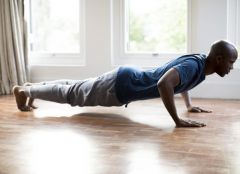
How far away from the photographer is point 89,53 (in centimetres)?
404

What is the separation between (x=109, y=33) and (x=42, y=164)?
8.50ft

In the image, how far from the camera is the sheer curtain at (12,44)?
13.2ft

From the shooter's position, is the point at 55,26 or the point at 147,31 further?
the point at 55,26

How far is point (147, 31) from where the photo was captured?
4051mm

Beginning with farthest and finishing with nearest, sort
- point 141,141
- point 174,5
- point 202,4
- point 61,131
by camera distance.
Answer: point 174,5 → point 202,4 → point 61,131 → point 141,141

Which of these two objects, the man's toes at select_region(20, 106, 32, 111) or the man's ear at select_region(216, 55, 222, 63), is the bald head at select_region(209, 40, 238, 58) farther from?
the man's toes at select_region(20, 106, 32, 111)

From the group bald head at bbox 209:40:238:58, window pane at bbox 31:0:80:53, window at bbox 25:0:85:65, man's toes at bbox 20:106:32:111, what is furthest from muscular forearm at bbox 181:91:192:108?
window pane at bbox 31:0:80:53

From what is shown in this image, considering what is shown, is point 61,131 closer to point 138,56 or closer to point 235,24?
point 138,56

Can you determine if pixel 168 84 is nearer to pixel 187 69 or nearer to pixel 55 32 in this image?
pixel 187 69

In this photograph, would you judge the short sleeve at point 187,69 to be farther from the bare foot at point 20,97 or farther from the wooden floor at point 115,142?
the bare foot at point 20,97

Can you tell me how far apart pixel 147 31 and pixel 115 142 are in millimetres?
2370

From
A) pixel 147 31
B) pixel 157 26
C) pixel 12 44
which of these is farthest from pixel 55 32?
pixel 157 26

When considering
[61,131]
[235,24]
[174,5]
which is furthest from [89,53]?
[61,131]

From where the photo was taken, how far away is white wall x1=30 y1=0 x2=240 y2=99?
3.60 meters
